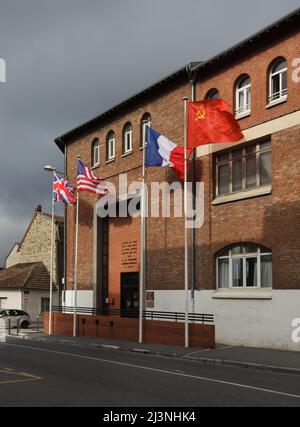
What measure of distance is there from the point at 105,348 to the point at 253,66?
1230 cm

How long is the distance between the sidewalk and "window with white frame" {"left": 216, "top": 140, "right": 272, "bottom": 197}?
6.35 metres

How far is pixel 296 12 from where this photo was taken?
65.5 feet

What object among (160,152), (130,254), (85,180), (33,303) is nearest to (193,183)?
(160,152)

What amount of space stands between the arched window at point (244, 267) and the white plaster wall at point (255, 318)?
2.51ft

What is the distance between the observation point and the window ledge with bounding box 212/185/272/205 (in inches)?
840

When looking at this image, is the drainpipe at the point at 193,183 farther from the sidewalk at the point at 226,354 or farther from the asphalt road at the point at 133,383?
the asphalt road at the point at 133,383

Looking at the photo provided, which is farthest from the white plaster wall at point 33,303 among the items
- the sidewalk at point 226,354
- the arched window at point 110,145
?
the sidewalk at point 226,354

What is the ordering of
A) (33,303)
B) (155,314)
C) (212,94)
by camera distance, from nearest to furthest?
(212,94), (155,314), (33,303)

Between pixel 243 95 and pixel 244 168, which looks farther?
pixel 243 95

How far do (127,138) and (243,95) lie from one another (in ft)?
28.7

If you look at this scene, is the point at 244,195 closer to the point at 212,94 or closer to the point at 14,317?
the point at 212,94

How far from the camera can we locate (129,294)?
3022cm
